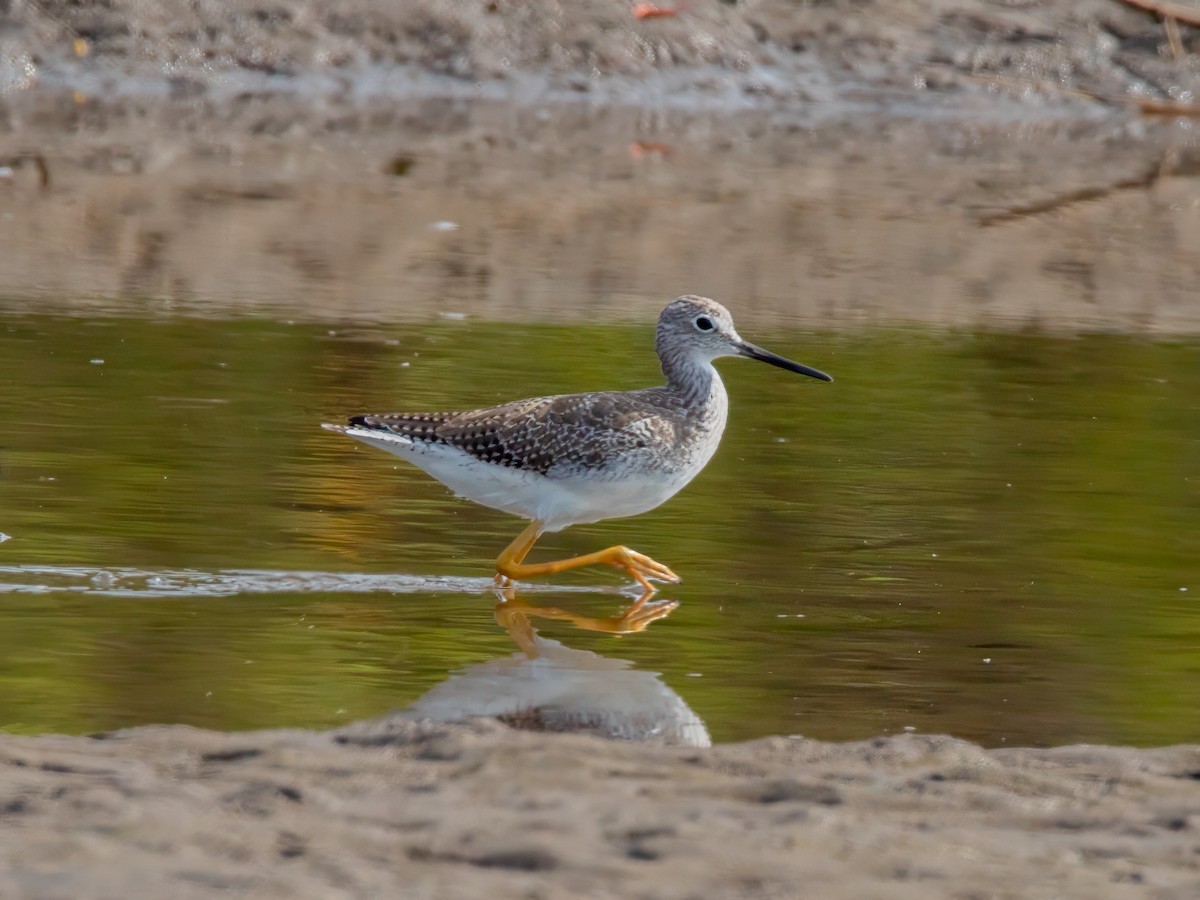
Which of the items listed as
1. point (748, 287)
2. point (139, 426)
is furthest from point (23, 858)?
point (748, 287)

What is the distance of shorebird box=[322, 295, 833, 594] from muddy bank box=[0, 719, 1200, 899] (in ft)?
7.30

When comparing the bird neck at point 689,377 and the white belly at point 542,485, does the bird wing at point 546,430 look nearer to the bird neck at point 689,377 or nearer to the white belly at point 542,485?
the white belly at point 542,485

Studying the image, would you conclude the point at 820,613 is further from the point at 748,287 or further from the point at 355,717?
the point at 748,287

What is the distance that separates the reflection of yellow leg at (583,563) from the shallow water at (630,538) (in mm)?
98

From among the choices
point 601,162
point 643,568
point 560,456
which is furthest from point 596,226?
point 643,568

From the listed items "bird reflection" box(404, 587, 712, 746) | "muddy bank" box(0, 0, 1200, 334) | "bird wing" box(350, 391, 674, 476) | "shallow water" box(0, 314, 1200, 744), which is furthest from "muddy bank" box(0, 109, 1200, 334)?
"bird reflection" box(404, 587, 712, 746)

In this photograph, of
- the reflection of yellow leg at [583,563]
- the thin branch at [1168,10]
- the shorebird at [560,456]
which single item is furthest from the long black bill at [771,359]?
the thin branch at [1168,10]

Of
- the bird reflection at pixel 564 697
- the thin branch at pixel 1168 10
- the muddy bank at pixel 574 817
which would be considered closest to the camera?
the muddy bank at pixel 574 817

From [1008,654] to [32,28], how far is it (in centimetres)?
1580

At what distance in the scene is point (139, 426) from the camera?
9.52 meters

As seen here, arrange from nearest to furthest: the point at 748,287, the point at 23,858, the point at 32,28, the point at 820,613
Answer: the point at 23,858
the point at 820,613
the point at 748,287
the point at 32,28

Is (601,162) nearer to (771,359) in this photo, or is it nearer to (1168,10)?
(1168,10)

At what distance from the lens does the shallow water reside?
20.9 feet

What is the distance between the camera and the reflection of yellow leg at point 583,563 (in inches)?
300
